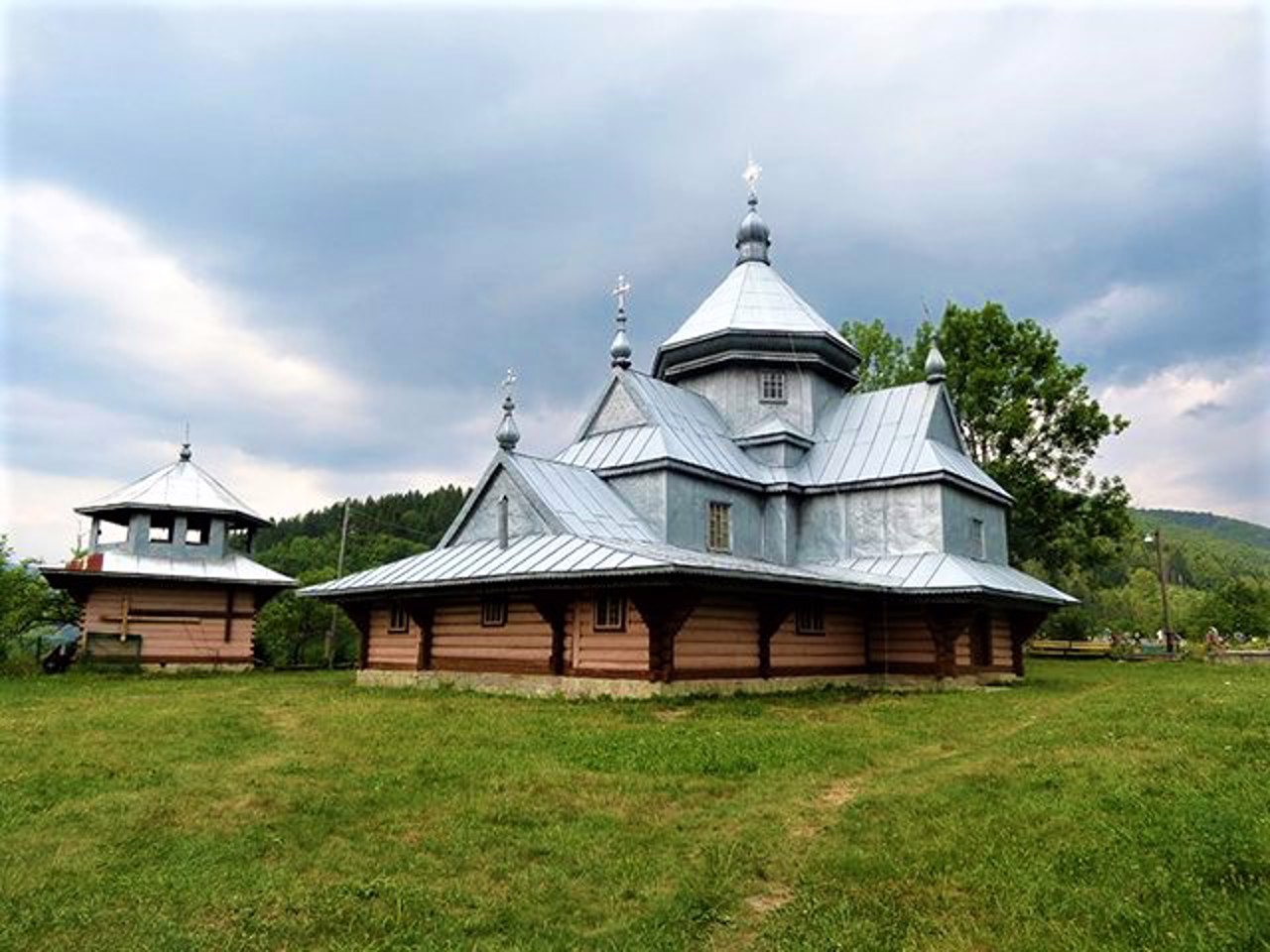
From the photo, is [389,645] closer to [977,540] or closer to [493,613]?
[493,613]

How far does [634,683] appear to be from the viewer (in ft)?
50.9

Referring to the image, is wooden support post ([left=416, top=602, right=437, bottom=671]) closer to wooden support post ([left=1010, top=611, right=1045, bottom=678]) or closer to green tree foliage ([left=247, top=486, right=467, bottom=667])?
green tree foliage ([left=247, top=486, right=467, bottom=667])

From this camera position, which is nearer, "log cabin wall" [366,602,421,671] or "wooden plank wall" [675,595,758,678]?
"wooden plank wall" [675,595,758,678]

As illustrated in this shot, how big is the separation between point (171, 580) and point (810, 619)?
18.1 metres

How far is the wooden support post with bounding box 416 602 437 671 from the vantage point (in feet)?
63.5

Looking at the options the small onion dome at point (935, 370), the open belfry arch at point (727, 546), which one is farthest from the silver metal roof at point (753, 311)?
the small onion dome at point (935, 370)

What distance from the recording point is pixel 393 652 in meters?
20.5

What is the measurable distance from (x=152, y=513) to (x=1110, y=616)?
84555mm

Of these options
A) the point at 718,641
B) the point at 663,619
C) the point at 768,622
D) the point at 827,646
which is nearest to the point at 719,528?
the point at 827,646

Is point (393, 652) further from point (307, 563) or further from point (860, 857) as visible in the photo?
point (307, 563)

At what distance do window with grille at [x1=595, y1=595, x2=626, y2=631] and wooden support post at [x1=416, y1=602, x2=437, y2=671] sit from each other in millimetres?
4552

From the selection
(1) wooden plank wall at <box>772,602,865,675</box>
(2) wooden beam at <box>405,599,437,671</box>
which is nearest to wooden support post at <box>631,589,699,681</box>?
(1) wooden plank wall at <box>772,602,865,675</box>

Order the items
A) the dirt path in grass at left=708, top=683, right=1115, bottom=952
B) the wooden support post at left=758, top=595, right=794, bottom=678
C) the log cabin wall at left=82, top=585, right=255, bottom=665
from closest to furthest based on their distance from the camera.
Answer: the dirt path in grass at left=708, top=683, right=1115, bottom=952, the wooden support post at left=758, top=595, right=794, bottom=678, the log cabin wall at left=82, top=585, right=255, bottom=665

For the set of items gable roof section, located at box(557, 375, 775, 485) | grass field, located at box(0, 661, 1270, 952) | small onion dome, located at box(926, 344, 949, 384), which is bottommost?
grass field, located at box(0, 661, 1270, 952)
